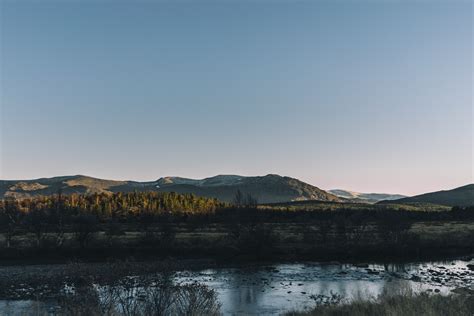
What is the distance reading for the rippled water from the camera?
28.1 m

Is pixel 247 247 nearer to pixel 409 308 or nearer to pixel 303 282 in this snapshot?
pixel 303 282

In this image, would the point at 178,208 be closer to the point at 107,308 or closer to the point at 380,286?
the point at 380,286

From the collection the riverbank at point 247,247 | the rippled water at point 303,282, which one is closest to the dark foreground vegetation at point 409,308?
the rippled water at point 303,282

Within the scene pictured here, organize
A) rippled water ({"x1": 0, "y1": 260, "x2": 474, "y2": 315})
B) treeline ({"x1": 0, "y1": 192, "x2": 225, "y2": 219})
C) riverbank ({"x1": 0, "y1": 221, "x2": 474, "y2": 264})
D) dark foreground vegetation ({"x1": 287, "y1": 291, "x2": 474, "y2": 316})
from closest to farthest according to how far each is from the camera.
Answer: dark foreground vegetation ({"x1": 287, "y1": 291, "x2": 474, "y2": 316})
rippled water ({"x1": 0, "y1": 260, "x2": 474, "y2": 315})
riverbank ({"x1": 0, "y1": 221, "x2": 474, "y2": 264})
treeline ({"x1": 0, "y1": 192, "x2": 225, "y2": 219})

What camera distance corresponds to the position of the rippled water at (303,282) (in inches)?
1106

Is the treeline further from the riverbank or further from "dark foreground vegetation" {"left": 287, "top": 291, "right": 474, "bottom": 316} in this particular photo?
"dark foreground vegetation" {"left": 287, "top": 291, "right": 474, "bottom": 316}

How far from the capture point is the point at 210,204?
423 feet

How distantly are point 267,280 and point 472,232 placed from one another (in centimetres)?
4901

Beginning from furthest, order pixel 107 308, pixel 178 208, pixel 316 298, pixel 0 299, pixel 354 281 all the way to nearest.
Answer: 1. pixel 178 208
2. pixel 354 281
3. pixel 0 299
4. pixel 316 298
5. pixel 107 308

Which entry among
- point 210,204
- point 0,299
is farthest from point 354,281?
point 210,204

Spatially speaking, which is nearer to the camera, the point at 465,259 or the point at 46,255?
the point at 465,259

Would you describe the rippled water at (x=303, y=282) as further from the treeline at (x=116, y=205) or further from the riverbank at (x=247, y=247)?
the treeline at (x=116, y=205)

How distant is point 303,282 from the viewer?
37750mm

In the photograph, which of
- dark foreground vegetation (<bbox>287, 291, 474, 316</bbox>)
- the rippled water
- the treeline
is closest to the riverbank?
the rippled water
